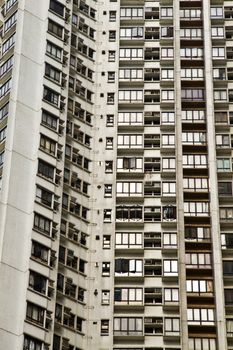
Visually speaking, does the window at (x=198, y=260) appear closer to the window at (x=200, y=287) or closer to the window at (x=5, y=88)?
the window at (x=200, y=287)

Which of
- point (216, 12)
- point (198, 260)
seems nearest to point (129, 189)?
point (198, 260)

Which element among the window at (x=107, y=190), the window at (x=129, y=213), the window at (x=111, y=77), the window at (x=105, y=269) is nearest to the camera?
the window at (x=105, y=269)

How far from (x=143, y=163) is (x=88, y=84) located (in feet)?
33.8

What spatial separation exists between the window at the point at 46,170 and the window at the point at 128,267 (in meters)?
9.95

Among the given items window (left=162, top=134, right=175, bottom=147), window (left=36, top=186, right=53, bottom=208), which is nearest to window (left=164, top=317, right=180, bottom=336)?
window (left=36, top=186, right=53, bottom=208)

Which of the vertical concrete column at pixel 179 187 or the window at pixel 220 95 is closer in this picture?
the vertical concrete column at pixel 179 187

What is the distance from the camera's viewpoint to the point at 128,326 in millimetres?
72438

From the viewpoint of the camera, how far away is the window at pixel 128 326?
72.1 meters

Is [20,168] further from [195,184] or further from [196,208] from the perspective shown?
[195,184]

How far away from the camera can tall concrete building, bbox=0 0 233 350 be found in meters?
70.2

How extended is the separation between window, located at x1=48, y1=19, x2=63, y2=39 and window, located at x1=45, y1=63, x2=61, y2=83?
13.8 ft

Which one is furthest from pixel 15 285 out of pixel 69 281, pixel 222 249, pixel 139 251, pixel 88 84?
pixel 88 84

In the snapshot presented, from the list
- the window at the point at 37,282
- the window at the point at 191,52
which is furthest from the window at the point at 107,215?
the window at the point at 191,52

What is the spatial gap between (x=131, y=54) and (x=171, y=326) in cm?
3032
